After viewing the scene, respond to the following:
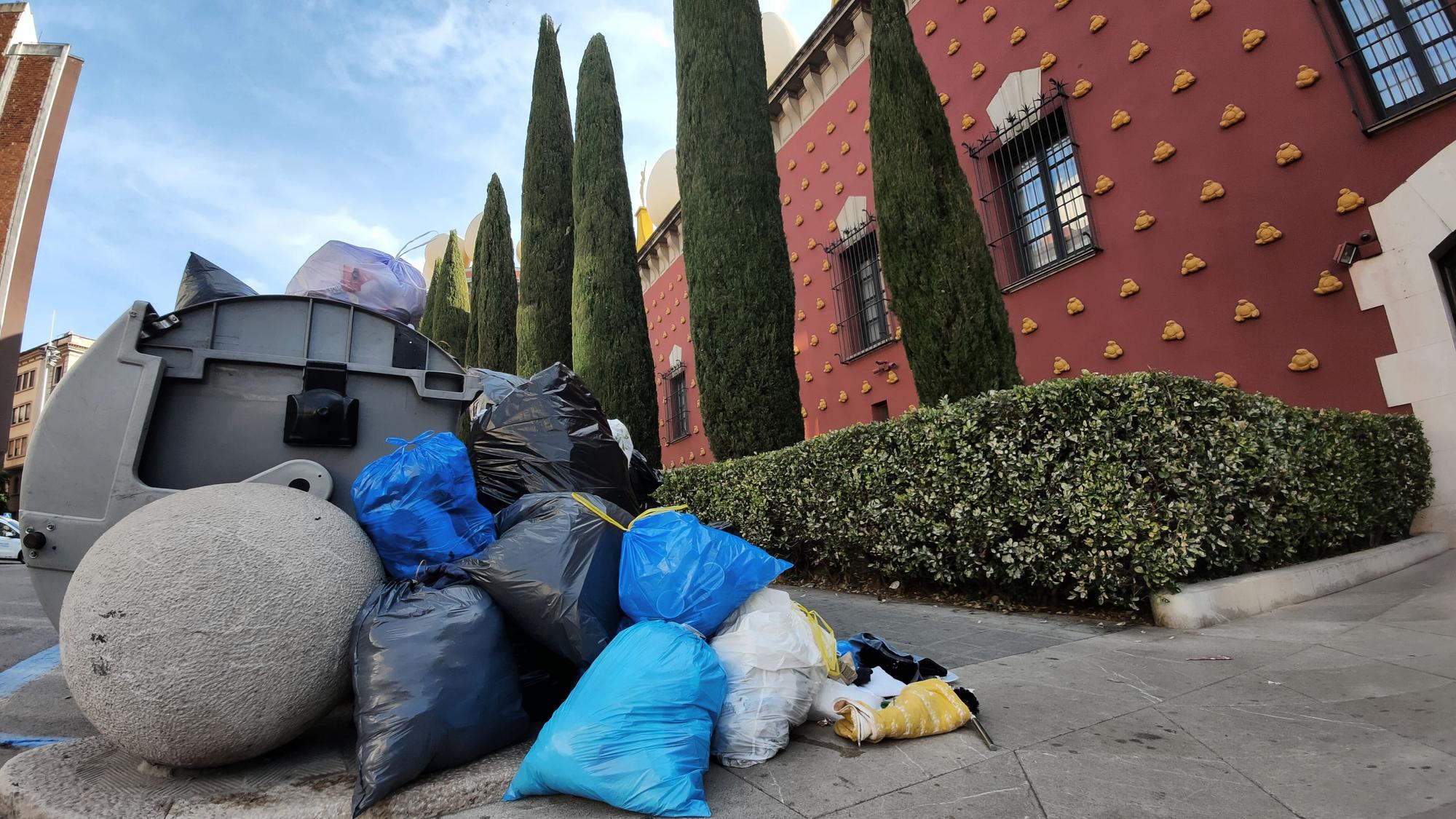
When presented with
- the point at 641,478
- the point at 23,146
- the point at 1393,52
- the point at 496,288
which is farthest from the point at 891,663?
the point at 23,146

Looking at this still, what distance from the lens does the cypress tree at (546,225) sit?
12.6 m

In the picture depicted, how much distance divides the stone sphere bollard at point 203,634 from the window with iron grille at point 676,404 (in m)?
14.3

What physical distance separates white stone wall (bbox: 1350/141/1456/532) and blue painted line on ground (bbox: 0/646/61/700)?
364 inches

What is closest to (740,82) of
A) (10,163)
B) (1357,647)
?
(1357,647)

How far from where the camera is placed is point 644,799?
178 centimetres

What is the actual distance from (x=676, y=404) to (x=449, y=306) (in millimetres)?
8762

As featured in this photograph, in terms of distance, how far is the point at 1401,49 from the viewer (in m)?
5.45

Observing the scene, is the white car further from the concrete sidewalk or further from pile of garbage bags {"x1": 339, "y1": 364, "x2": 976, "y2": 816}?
the concrete sidewalk

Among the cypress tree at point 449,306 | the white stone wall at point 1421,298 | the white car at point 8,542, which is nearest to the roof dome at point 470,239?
the cypress tree at point 449,306

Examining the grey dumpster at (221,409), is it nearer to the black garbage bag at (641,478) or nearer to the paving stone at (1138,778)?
the black garbage bag at (641,478)

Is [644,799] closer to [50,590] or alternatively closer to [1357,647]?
[50,590]

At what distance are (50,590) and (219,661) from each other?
158 cm

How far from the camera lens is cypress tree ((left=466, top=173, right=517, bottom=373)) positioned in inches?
619

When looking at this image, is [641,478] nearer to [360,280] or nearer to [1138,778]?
[1138,778]
